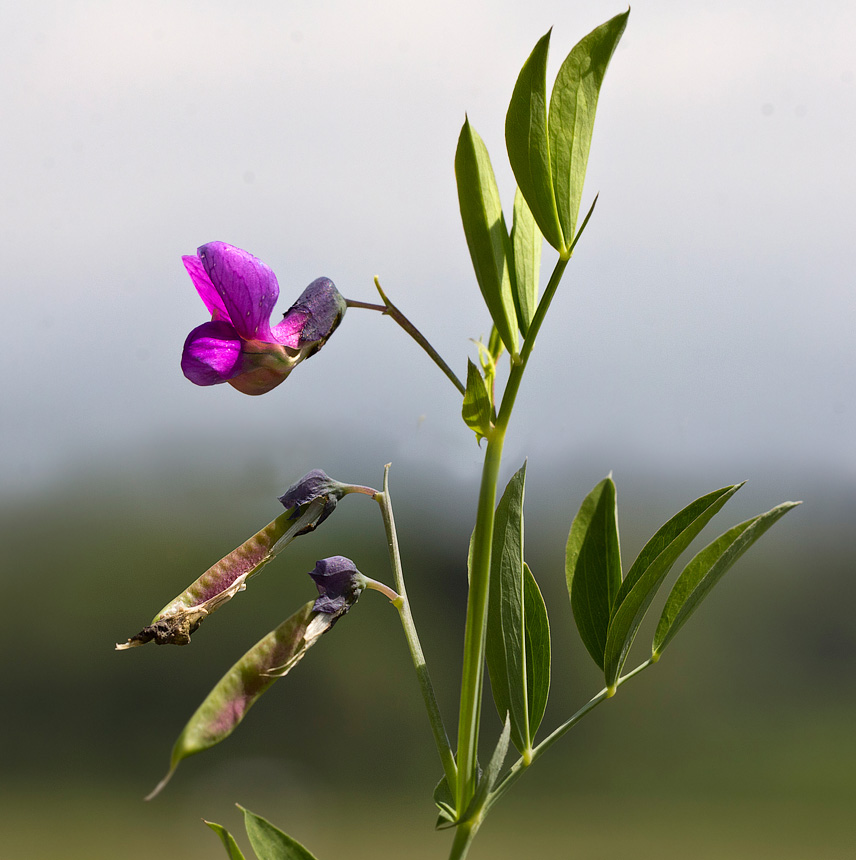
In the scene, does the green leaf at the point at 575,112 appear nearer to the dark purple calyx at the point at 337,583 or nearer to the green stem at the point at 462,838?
the dark purple calyx at the point at 337,583

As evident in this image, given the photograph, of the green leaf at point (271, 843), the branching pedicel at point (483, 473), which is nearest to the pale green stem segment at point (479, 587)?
the branching pedicel at point (483, 473)

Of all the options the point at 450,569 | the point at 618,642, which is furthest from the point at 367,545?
the point at 618,642

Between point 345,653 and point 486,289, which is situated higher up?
point 486,289

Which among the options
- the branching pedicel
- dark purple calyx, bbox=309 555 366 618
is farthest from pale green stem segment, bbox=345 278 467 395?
dark purple calyx, bbox=309 555 366 618

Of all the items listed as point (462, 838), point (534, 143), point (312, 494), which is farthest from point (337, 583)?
point (534, 143)

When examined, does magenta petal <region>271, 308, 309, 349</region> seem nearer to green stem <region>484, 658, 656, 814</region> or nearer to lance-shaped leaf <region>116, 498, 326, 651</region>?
lance-shaped leaf <region>116, 498, 326, 651</region>

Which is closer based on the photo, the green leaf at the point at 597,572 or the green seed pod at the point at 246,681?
the green seed pod at the point at 246,681

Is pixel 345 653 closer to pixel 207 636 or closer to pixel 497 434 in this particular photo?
pixel 207 636
